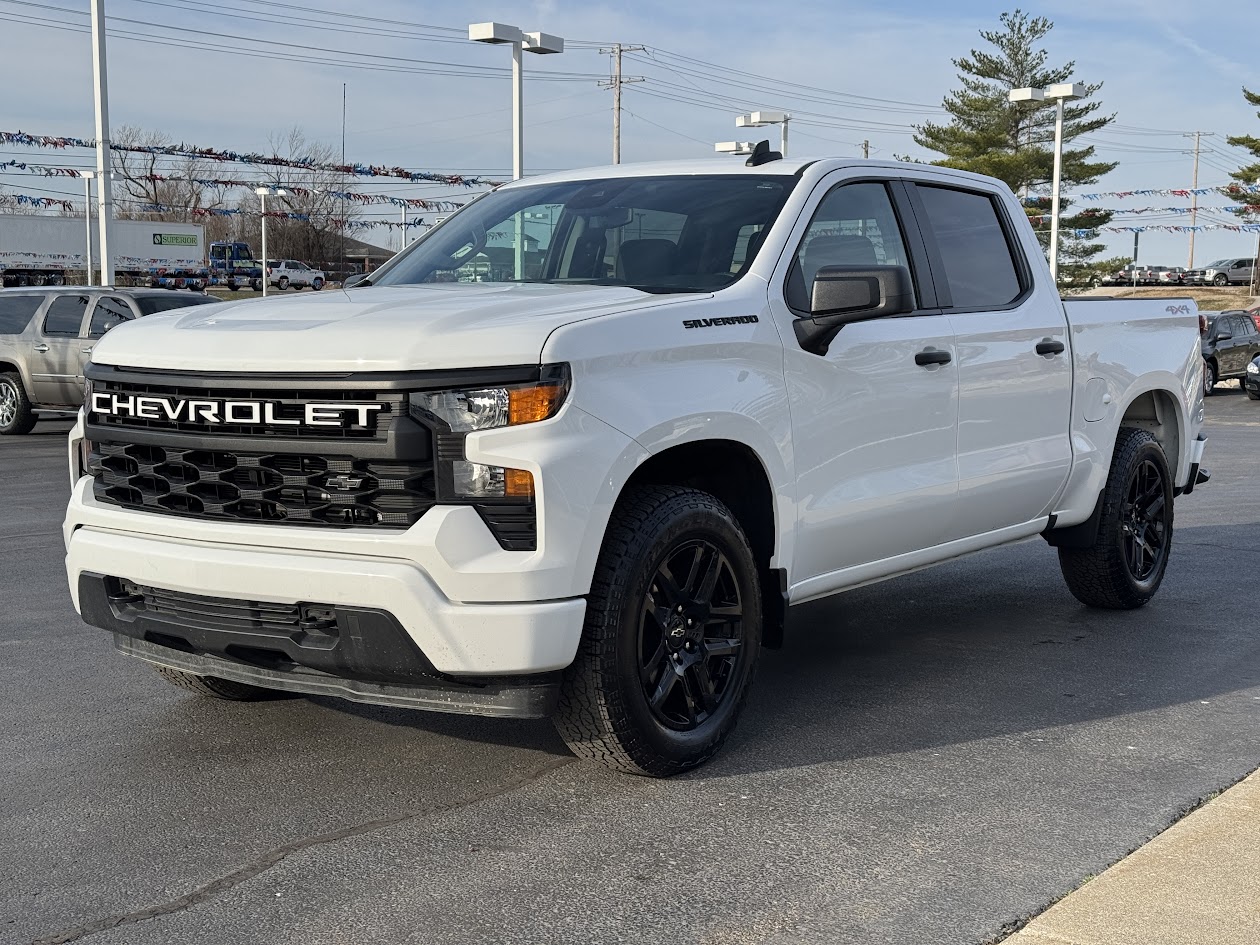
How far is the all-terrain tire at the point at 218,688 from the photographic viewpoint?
5.23 metres

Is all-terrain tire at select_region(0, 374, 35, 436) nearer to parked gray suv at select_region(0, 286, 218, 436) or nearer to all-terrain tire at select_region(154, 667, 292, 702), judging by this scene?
parked gray suv at select_region(0, 286, 218, 436)

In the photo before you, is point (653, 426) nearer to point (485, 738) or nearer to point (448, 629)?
point (448, 629)

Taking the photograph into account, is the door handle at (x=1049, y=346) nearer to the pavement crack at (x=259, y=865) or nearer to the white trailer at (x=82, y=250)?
the pavement crack at (x=259, y=865)

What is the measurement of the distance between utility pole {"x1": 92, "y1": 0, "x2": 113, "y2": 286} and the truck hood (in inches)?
753

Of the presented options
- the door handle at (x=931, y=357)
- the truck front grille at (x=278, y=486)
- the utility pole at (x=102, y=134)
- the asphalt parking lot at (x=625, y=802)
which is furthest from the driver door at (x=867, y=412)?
the utility pole at (x=102, y=134)

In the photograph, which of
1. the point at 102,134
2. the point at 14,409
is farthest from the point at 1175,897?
the point at 102,134

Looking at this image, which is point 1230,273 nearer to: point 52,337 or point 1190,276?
point 1190,276

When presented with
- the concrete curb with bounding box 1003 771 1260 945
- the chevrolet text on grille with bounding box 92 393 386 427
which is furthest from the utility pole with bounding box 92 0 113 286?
the concrete curb with bounding box 1003 771 1260 945

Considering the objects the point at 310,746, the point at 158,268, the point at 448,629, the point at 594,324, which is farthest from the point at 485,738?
the point at 158,268

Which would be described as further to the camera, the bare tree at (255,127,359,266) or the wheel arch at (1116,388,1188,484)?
the bare tree at (255,127,359,266)

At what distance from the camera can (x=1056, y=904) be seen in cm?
346

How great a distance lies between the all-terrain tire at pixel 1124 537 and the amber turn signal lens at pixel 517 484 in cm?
378

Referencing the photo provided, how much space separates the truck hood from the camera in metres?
3.98

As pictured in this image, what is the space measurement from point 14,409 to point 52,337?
1023mm
